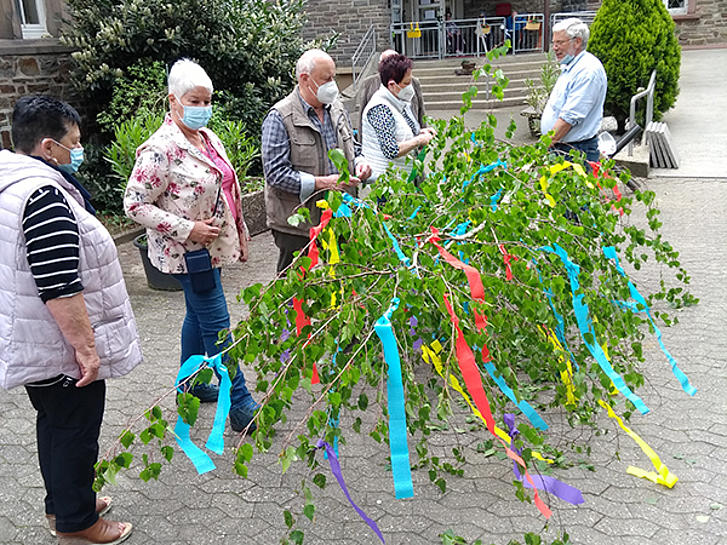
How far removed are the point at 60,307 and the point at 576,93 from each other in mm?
4230

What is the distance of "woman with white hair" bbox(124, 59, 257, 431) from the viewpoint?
330 cm

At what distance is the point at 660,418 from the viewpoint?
3697 millimetres

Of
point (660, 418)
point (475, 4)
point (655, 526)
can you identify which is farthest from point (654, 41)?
point (475, 4)

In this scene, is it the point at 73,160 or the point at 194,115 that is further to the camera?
the point at 194,115

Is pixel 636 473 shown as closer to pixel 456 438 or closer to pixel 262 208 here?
pixel 456 438

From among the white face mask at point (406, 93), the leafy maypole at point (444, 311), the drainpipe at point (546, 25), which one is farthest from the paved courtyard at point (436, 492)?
the drainpipe at point (546, 25)

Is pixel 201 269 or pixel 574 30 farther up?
pixel 574 30

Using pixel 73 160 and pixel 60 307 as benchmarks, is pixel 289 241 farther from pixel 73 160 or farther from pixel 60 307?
pixel 60 307

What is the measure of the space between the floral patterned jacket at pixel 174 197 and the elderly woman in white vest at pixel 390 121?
1433mm

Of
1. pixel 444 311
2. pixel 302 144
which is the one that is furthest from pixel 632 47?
pixel 444 311

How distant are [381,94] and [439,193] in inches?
60.4

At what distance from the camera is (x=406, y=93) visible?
15.8 ft

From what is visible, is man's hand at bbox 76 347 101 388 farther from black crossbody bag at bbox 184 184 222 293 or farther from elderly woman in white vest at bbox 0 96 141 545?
black crossbody bag at bbox 184 184 222 293

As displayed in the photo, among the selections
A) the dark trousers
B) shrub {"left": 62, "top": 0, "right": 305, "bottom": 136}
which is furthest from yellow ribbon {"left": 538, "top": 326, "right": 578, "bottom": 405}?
shrub {"left": 62, "top": 0, "right": 305, "bottom": 136}
